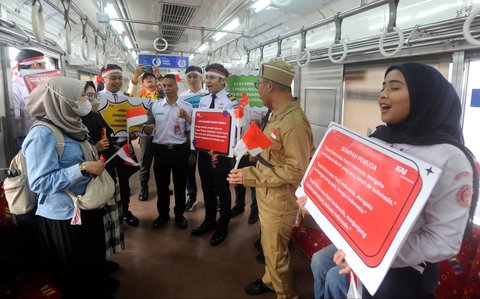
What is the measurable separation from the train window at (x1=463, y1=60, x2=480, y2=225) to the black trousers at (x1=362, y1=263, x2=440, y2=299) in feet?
5.60

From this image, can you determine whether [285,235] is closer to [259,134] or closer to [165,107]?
[259,134]

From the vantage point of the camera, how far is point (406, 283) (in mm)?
1136

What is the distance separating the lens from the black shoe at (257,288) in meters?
2.33

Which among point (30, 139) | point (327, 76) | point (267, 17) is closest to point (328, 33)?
Answer: point (327, 76)

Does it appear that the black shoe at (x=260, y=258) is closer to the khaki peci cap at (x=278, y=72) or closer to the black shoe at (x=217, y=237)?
the black shoe at (x=217, y=237)

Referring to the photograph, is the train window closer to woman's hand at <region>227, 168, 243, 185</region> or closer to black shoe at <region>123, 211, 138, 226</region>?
woman's hand at <region>227, 168, 243, 185</region>

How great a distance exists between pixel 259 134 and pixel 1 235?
2049 millimetres

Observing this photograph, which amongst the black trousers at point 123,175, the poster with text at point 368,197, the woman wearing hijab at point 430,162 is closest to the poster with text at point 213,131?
the black trousers at point 123,175

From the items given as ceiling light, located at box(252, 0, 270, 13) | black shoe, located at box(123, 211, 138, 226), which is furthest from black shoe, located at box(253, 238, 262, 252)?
ceiling light, located at box(252, 0, 270, 13)

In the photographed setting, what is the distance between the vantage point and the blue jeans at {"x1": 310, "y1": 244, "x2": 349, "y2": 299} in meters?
1.35

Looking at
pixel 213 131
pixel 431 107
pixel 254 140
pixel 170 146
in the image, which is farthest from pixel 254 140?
pixel 170 146

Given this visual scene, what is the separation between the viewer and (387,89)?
1210mm

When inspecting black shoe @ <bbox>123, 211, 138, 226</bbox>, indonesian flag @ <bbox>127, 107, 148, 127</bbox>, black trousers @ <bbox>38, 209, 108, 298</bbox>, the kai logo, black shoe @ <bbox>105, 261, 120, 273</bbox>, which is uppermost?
indonesian flag @ <bbox>127, 107, 148, 127</bbox>

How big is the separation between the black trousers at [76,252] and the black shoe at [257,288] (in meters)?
1.18
